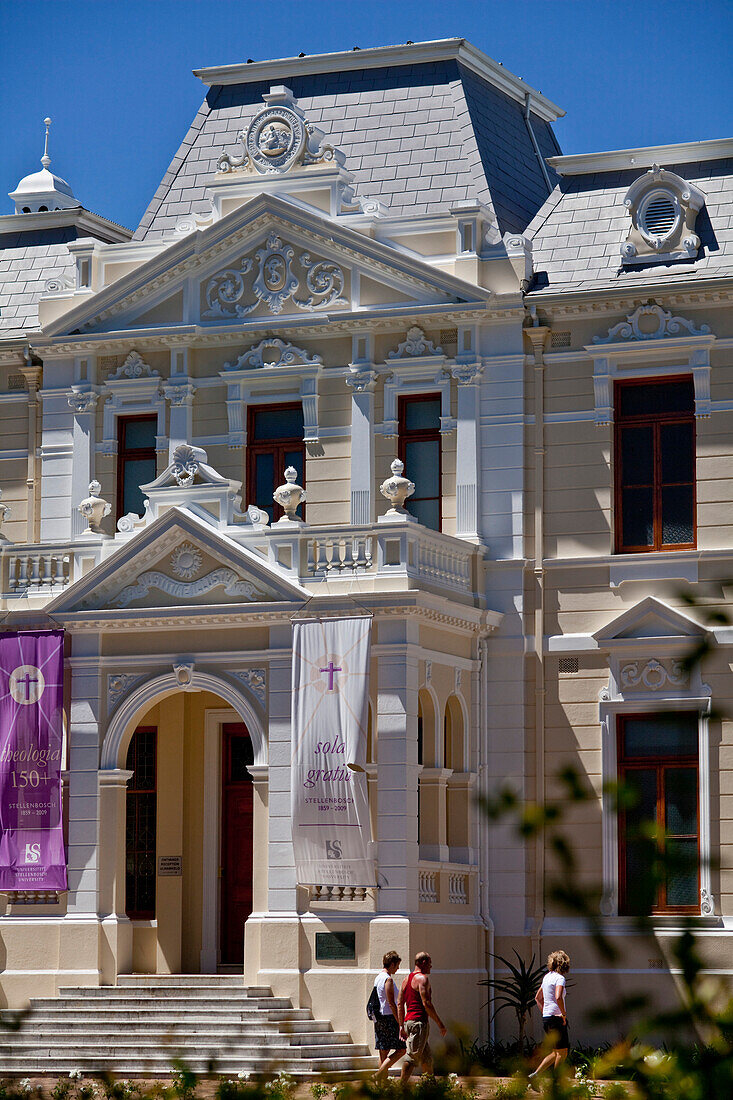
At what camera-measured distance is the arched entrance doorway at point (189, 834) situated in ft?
79.9

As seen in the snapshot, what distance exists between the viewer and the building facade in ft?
72.5

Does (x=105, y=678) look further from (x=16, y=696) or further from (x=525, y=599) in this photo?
(x=525, y=599)

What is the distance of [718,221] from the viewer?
24.2 meters

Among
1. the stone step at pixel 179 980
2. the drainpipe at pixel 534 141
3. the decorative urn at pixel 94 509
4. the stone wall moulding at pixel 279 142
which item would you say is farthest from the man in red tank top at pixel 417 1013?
the drainpipe at pixel 534 141

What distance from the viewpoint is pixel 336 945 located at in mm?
21297

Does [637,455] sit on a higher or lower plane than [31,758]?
higher

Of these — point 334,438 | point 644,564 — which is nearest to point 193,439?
point 334,438

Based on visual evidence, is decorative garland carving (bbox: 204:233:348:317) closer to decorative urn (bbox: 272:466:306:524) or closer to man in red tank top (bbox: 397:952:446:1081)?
decorative urn (bbox: 272:466:306:524)

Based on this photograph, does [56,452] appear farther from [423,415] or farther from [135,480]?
[423,415]

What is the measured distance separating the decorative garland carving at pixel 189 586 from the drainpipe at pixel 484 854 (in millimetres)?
3159

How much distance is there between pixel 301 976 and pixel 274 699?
3.25 m

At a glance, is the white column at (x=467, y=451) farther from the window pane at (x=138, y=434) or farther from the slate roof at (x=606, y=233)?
the window pane at (x=138, y=434)

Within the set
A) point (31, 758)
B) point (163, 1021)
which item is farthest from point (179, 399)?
point (163, 1021)

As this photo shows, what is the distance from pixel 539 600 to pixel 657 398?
9.84 feet
